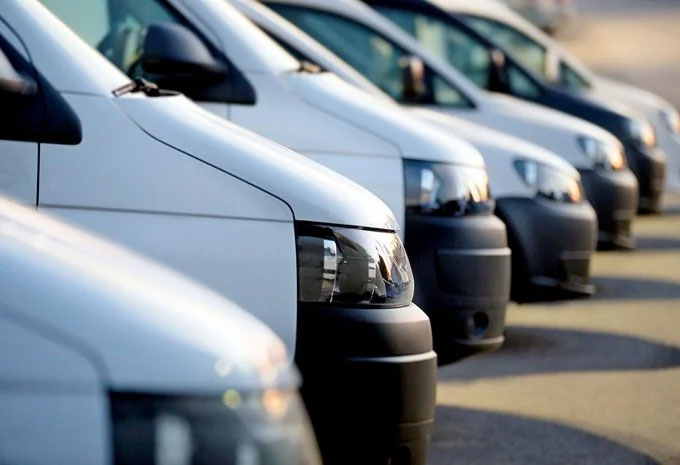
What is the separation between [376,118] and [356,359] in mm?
2374

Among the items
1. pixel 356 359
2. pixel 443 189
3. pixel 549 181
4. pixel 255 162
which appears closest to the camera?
pixel 356 359

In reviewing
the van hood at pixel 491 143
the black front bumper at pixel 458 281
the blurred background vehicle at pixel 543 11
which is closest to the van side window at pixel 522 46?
the van hood at pixel 491 143

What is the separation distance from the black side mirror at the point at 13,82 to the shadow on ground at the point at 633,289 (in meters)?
6.89

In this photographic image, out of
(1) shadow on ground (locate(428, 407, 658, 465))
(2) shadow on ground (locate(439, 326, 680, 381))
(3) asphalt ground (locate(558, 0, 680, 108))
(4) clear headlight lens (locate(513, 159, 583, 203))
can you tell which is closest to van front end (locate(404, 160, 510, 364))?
(1) shadow on ground (locate(428, 407, 658, 465))

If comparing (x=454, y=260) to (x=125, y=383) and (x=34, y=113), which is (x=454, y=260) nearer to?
(x=34, y=113)

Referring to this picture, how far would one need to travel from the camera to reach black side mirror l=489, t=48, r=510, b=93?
39.7 feet

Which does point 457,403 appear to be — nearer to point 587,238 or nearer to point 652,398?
point 652,398

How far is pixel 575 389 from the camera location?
782 cm

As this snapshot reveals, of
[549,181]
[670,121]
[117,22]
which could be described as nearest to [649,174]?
[670,121]

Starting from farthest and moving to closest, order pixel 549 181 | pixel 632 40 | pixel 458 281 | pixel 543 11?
1. pixel 632 40
2. pixel 543 11
3. pixel 549 181
4. pixel 458 281

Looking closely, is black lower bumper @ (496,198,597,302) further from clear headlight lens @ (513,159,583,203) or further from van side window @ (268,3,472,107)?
van side window @ (268,3,472,107)

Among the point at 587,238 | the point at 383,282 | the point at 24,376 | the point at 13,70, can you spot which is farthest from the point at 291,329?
the point at 587,238

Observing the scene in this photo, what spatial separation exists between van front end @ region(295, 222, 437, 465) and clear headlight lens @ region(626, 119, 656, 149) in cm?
962

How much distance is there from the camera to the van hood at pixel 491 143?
921 cm
